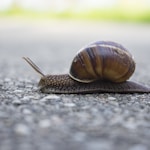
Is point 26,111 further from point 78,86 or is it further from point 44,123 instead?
point 78,86

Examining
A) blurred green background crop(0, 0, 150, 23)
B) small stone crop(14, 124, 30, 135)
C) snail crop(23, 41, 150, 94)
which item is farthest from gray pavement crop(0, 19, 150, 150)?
blurred green background crop(0, 0, 150, 23)

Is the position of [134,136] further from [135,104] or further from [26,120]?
[135,104]

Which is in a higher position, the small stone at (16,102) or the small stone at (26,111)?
the small stone at (26,111)

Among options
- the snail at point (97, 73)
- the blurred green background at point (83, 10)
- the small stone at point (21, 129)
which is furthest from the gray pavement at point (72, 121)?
the blurred green background at point (83, 10)

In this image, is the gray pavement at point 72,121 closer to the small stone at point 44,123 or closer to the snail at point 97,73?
the small stone at point 44,123

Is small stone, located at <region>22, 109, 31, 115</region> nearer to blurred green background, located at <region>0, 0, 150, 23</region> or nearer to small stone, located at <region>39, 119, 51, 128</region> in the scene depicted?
small stone, located at <region>39, 119, 51, 128</region>

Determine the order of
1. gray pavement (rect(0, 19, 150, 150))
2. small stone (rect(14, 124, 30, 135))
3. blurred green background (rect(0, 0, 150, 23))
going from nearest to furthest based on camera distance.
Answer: gray pavement (rect(0, 19, 150, 150)) → small stone (rect(14, 124, 30, 135)) → blurred green background (rect(0, 0, 150, 23))

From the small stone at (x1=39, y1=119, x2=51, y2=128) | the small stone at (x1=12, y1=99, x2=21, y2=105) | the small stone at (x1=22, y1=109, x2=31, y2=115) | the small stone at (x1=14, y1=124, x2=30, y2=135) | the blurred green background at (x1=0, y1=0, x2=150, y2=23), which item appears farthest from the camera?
the blurred green background at (x1=0, y1=0, x2=150, y2=23)

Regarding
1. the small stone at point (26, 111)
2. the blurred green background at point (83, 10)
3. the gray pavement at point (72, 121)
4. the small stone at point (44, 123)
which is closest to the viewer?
the gray pavement at point (72, 121)
